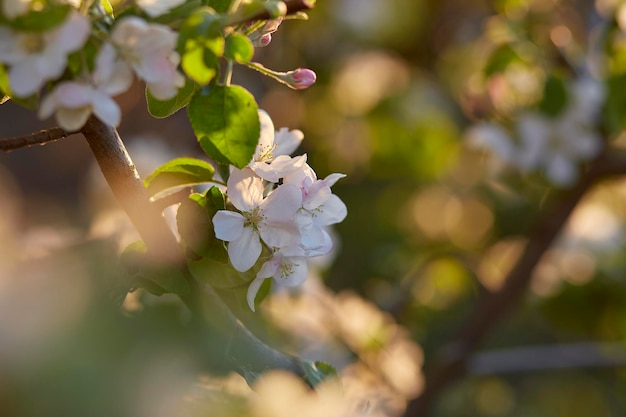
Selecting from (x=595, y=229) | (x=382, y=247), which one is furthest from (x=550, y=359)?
(x=382, y=247)

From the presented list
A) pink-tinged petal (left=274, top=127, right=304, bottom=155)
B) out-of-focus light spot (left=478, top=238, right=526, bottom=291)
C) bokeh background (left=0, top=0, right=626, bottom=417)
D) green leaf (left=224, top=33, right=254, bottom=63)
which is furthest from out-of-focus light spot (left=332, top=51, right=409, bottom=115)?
green leaf (left=224, top=33, right=254, bottom=63)

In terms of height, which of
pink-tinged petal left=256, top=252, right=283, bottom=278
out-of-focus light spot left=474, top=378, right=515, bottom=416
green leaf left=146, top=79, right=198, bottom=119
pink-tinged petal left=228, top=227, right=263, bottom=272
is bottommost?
out-of-focus light spot left=474, top=378, right=515, bottom=416

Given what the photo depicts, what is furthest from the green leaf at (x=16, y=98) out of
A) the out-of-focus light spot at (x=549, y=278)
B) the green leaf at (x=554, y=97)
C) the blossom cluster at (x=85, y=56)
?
the out-of-focus light spot at (x=549, y=278)

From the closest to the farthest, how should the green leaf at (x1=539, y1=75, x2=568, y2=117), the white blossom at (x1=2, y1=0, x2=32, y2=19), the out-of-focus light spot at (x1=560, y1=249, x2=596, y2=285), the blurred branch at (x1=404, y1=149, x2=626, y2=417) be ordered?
1. the white blossom at (x1=2, y1=0, x2=32, y2=19)
2. the green leaf at (x1=539, y1=75, x2=568, y2=117)
3. the blurred branch at (x1=404, y1=149, x2=626, y2=417)
4. the out-of-focus light spot at (x1=560, y1=249, x2=596, y2=285)

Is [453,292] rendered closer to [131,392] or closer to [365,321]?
[365,321]

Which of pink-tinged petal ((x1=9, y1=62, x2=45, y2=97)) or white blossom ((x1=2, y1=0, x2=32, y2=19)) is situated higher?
white blossom ((x1=2, y1=0, x2=32, y2=19))

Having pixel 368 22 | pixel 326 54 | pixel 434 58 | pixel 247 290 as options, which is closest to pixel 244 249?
pixel 247 290

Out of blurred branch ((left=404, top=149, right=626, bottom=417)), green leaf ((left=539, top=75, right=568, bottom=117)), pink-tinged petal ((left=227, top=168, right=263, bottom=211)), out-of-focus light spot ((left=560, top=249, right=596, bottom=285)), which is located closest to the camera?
pink-tinged petal ((left=227, top=168, right=263, bottom=211))

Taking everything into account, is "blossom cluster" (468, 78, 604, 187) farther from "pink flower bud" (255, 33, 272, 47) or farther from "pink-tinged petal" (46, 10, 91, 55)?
"pink-tinged petal" (46, 10, 91, 55)
